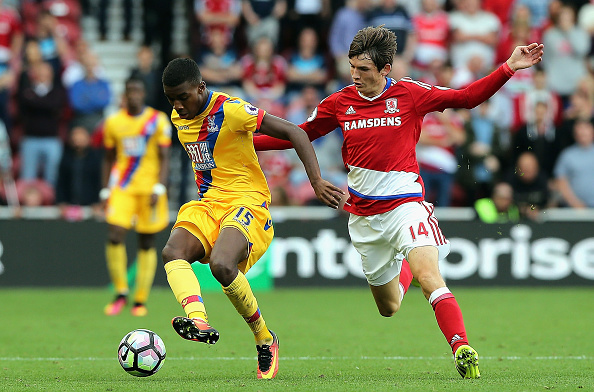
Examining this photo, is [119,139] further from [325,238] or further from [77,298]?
[325,238]

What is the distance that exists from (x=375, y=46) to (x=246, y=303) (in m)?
2.09

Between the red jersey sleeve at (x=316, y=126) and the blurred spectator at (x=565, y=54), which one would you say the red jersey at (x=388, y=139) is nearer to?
the red jersey sleeve at (x=316, y=126)

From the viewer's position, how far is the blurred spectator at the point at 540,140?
1488 cm

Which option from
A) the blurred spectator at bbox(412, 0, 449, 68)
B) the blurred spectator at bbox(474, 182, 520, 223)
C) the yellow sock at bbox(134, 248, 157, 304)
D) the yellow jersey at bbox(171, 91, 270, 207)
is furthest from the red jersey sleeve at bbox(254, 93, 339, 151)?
the blurred spectator at bbox(412, 0, 449, 68)

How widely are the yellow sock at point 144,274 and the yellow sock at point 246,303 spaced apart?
4744 millimetres

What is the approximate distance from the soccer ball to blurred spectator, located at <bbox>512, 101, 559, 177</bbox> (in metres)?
9.63

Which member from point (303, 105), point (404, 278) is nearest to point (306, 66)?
point (303, 105)

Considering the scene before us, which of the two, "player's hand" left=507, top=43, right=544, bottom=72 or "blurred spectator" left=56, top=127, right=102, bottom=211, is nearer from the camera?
"player's hand" left=507, top=43, right=544, bottom=72

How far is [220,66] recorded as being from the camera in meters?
16.4

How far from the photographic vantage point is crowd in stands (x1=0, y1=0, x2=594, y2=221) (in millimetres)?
14602

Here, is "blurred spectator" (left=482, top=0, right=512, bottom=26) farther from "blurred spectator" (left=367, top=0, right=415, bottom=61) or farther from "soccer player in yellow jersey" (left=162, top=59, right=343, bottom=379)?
"soccer player in yellow jersey" (left=162, top=59, right=343, bottom=379)

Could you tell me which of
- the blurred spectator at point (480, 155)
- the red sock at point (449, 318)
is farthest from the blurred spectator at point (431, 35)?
the red sock at point (449, 318)

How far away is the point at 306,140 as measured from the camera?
682cm

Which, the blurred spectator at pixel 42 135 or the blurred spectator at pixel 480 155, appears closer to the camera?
the blurred spectator at pixel 480 155
